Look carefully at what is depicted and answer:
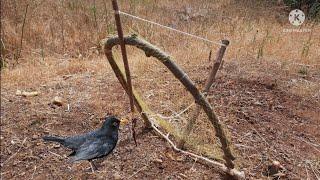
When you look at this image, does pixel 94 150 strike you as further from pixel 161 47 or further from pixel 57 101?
pixel 161 47

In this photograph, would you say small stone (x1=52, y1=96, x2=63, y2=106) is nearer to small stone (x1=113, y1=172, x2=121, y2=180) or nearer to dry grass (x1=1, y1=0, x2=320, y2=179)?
dry grass (x1=1, y1=0, x2=320, y2=179)

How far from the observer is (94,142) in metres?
2.77

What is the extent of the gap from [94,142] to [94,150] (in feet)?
0.19

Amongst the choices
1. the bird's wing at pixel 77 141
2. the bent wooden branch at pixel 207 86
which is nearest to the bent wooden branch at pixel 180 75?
the bent wooden branch at pixel 207 86

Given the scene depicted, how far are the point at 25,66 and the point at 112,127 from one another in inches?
108

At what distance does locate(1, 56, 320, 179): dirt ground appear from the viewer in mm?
3131

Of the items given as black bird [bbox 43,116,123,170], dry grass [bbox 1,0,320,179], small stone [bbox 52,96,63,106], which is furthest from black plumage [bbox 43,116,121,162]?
small stone [bbox 52,96,63,106]

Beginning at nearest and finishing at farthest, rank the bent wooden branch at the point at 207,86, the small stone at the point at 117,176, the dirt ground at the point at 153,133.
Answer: the bent wooden branch at the point at 207,86, the small stone at the point at 117,176, the dirt ground at the point at 153,133

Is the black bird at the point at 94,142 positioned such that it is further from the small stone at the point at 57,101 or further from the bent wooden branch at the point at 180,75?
the small stone at the point at 57,101

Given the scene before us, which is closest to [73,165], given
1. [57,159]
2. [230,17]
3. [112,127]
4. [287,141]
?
[57,159]

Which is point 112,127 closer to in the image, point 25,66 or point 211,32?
point 25,66

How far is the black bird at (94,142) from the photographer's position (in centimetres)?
273

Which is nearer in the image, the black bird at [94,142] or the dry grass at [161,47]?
the black bird at [94,142]

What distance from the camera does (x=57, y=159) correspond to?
3.25 metres
